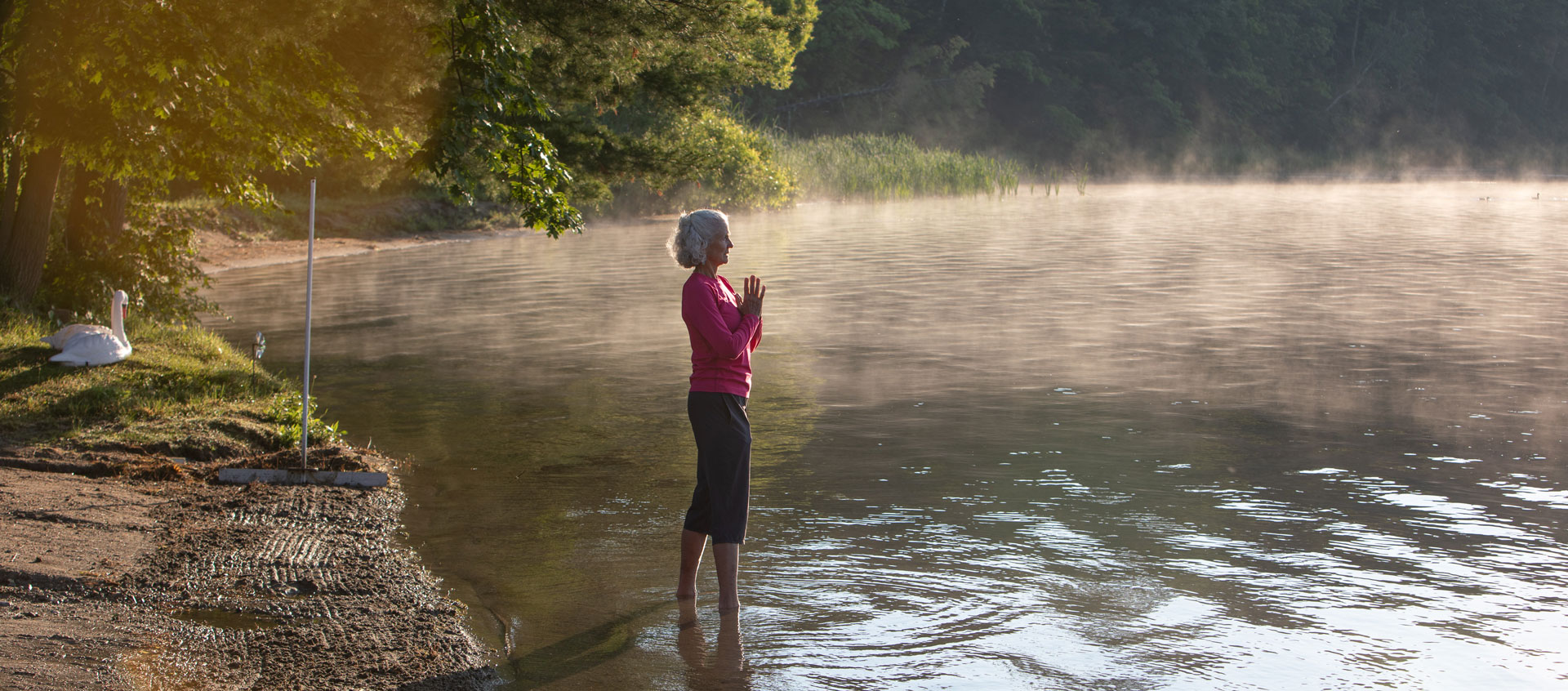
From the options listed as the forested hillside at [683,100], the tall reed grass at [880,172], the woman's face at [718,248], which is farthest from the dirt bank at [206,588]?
the tall reed grass at [880,172]

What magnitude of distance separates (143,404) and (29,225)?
13.5ft

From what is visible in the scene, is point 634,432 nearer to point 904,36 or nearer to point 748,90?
point 748,90

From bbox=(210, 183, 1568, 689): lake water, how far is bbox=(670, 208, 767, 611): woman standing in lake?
0.54 m

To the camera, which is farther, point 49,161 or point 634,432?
point 49,161

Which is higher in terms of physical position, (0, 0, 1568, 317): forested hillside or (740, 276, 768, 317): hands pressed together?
(0, 0, 1568, 317): forested hillside

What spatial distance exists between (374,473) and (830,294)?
43.4ft

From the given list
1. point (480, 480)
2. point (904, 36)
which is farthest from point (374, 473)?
point (904, 36)

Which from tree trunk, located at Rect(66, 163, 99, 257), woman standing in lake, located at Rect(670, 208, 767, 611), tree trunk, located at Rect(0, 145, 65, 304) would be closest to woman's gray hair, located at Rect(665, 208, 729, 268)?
woman standing in lake, located at Rect(670, 208, 767, 611)

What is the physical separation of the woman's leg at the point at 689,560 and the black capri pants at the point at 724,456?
0.17 meters

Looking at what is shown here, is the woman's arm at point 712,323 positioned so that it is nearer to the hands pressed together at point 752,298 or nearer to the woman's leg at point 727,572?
the hands pressed together at point 752,298

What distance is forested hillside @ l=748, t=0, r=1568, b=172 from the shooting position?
75.5 meters

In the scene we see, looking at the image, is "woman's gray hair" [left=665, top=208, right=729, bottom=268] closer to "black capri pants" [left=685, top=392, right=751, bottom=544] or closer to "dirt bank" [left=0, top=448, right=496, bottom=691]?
"black capri pants" [left=685, top=392, right=751, bottom=544]

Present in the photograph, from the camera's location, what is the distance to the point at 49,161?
1279 centimetres

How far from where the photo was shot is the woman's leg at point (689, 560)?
634 cm
